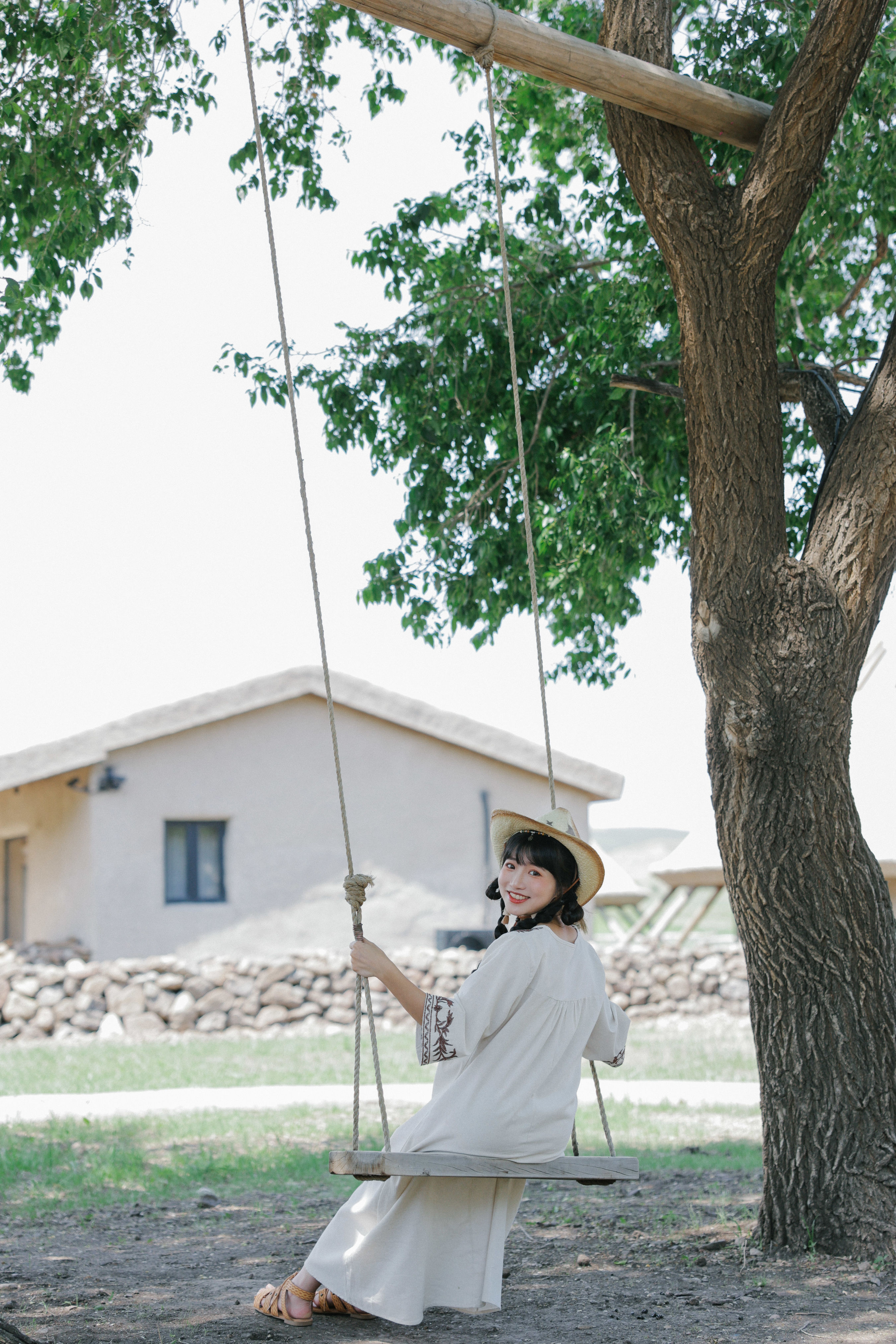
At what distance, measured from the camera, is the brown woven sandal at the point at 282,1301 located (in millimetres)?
3777

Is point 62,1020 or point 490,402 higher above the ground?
point 490,402

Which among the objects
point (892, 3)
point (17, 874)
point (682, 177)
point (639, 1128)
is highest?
point (892, 3)

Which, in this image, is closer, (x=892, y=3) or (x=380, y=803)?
(x=892, y=3)

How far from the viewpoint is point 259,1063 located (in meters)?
11.7

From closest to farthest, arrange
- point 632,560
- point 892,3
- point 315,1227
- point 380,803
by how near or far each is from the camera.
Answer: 1. point 315,1227
2. point 892,3
3. point 632,560
4. point 380,803

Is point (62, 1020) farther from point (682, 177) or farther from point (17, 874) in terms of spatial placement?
point (682, 177)

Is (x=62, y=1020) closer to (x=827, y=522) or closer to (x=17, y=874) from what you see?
(x=17, y=874)

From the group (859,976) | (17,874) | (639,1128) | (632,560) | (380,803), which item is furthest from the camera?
(17,874)

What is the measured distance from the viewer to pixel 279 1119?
27.8 feet

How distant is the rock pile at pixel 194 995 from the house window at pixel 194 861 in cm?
110

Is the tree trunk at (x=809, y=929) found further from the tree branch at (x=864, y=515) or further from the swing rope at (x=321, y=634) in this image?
the swing rope at (x=321, y=634)

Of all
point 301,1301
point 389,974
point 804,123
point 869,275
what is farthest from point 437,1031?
point 869,275

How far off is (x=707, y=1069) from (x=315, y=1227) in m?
6.55

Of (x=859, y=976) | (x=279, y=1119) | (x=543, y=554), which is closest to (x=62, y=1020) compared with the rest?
(x=279, y=1119)
